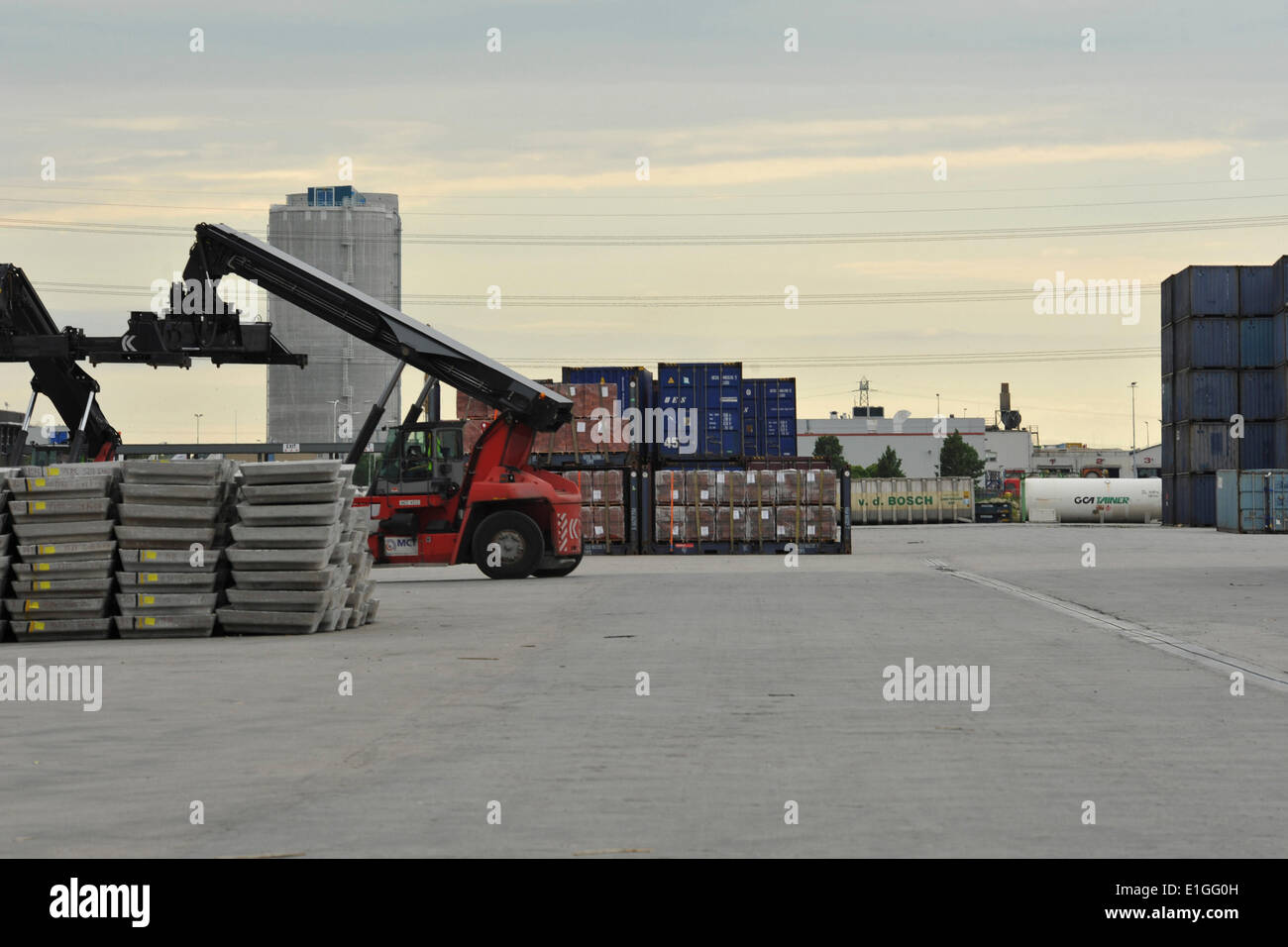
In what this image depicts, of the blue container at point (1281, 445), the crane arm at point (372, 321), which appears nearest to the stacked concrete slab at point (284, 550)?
the crane arm at point (372, 321)

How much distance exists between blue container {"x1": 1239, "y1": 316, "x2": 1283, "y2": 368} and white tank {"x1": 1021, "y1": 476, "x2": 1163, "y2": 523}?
475 inches

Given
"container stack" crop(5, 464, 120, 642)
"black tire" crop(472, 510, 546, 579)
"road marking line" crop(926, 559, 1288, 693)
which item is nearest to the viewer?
"road marking line" crop(926, 559, 1288, 693)

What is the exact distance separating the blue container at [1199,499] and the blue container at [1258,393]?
8.75 ft

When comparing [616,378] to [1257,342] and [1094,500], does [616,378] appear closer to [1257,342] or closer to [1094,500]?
[1257,342]

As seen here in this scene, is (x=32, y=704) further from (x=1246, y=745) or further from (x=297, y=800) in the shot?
(x=1246, y=745)

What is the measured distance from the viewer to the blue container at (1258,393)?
182 feet

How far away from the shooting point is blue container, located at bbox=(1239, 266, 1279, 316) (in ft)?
184

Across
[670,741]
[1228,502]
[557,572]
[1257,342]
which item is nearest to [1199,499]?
[1228,502]

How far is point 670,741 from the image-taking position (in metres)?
8.59

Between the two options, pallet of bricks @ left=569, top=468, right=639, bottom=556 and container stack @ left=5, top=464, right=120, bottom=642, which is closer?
container stack @ left=5, top=464, right=120, bottom=642

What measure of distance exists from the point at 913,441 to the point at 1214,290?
305 feet

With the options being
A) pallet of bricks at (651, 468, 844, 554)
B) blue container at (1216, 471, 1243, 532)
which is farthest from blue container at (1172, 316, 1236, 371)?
pallet of bricks at (651, 468, 844, 554)

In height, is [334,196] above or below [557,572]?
above

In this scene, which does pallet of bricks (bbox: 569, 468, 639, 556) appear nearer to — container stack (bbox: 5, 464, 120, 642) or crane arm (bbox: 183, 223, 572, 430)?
crane arm (bbox: 183, 223, 572, 430)
